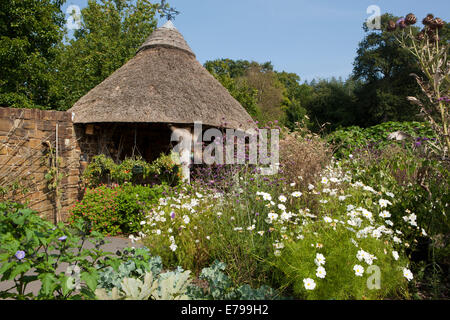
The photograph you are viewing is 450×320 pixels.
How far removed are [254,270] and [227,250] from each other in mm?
294

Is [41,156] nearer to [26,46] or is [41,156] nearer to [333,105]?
[26,46]

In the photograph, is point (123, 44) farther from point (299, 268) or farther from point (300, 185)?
point (299, 268)

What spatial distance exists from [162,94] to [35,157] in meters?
2.88

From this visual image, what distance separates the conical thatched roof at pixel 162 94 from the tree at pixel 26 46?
3.28 meters

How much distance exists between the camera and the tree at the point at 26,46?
340 inches

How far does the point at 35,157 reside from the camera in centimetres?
492

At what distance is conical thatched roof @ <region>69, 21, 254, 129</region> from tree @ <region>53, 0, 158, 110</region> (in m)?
6.32

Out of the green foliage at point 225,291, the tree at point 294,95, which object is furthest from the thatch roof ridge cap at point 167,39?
the tree at point 294,95

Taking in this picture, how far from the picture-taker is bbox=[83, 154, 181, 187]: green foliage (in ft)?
19.2

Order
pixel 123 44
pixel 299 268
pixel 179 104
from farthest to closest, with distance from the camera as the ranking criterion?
pixel 123 44 < pixel 179 104 < pixel 299 268

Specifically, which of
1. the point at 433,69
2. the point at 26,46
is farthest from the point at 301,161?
the point at 26,46

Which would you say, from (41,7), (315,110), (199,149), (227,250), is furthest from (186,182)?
(315,110)

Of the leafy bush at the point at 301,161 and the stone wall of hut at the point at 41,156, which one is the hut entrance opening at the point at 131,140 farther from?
the leafy bush at the point at 301,161
